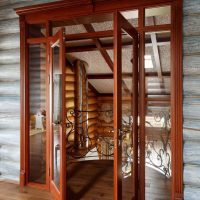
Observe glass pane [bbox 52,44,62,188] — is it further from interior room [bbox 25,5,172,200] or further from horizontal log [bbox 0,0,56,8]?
horizontal log [bbox 0,0,56,8]

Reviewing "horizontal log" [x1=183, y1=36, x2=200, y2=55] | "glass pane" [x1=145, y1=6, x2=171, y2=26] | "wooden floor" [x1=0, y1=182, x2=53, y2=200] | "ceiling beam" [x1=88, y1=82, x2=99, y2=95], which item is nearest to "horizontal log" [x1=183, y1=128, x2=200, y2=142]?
"horizontal log" [x1=183, y1=36, x2=200, y2=55]

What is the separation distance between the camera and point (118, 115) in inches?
93.9

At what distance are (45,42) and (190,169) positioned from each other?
2594mm

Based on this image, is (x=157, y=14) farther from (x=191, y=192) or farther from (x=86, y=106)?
(x=86, y=106)

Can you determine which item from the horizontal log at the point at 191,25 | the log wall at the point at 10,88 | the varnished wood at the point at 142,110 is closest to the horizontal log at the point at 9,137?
the log wall at the point at 10,88

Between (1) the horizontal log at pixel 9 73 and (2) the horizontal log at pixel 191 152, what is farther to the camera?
(1) the horizontal log at pixel 9 73

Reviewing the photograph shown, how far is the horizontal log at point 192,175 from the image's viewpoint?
9.24 feet

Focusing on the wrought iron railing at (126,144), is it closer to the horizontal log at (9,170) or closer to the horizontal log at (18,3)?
the horizontal log at (9,170)

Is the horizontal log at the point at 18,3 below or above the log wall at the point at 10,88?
above

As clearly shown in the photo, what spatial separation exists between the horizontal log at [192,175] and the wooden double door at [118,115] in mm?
590

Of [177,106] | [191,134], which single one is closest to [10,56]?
[177,106]

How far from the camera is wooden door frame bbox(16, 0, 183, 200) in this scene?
113 inches

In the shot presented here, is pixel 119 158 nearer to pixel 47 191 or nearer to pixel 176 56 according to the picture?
pixel 176 56

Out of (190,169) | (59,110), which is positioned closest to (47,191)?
(59,110)
